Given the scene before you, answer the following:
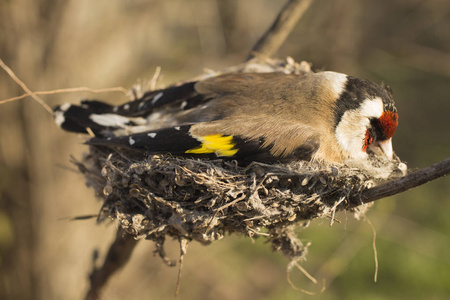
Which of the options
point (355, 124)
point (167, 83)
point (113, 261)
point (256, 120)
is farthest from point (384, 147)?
point (167, 83)

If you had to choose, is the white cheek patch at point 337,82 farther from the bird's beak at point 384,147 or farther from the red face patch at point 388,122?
the bird's beak at point 384,147

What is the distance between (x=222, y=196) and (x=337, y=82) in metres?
1.07

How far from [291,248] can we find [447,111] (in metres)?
7.61

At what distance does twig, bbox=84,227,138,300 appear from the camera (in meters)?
2.59

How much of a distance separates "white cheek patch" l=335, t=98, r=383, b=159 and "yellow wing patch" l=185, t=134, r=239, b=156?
0.66 metres

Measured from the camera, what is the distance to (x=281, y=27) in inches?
130

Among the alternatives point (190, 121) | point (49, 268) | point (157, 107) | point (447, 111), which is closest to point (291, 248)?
point (190, 121)

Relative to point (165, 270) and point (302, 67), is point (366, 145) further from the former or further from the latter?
point (165, 270)

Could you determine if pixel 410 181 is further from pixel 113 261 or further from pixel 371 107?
pixel 113 261

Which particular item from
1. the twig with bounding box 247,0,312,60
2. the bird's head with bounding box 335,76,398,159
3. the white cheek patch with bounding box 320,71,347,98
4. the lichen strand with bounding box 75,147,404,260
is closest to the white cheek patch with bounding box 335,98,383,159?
the bird's head with bounding box 335,76,398,159

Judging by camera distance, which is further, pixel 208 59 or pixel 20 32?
pixel 208 59

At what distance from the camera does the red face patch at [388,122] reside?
2611mm

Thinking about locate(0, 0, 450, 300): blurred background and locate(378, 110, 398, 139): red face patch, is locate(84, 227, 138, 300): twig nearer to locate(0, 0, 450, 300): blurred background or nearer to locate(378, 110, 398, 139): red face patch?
locate(0, 0, 450, 300): blurred background

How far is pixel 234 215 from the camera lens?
2.15 metres
